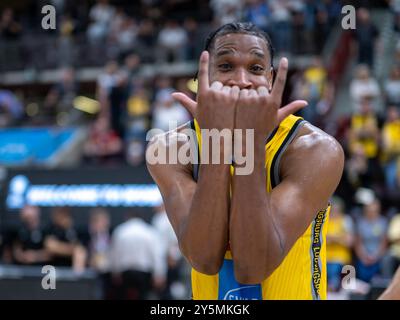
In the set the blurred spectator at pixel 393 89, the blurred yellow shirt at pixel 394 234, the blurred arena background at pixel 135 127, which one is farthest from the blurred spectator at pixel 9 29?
the blurred yellow shirt at pixel 394 234

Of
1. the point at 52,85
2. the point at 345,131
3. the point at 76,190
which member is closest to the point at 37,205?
the point at 76,190

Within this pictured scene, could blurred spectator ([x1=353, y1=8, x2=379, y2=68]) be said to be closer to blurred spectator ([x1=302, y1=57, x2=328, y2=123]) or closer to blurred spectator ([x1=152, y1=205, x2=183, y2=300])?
blurred spectator ([x1=302, y1=57, x2=328, y2=123])

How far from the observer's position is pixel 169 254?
1077 cm

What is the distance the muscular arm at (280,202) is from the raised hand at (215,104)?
0.52 feet

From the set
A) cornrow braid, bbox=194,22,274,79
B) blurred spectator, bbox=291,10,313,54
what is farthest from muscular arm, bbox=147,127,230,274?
blurred spectator, bbox=291,10,313,54

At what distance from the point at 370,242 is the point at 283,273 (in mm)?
7679

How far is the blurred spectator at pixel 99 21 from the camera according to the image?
20.7m

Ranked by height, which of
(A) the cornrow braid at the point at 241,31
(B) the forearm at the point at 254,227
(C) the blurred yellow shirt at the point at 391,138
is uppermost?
(C) the blurred yellow shirt at the point at 391,138

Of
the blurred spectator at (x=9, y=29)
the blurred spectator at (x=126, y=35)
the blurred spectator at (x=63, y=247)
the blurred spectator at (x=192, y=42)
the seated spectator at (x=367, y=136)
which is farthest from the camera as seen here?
the blurred spectator at (x=9, y=29)

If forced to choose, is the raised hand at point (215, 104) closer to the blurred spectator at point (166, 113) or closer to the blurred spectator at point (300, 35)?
the blurred spectator at point (166, 113)

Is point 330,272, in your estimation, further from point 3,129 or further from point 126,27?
point 126,27

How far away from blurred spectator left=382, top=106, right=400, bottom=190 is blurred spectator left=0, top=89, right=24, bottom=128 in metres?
9.28

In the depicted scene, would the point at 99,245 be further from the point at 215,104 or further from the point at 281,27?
the point at 215,104

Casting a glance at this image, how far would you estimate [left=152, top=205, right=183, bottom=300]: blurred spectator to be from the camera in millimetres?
10500
